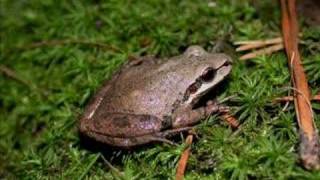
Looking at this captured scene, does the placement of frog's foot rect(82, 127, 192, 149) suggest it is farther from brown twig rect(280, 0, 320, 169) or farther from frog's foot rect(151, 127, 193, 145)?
brown twig rect(280, 0, 320, 169)

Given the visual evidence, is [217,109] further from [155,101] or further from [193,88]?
[155,101]

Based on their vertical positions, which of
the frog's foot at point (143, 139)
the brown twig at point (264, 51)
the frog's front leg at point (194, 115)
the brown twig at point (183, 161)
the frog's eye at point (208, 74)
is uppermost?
the frog's eye at point (208, 74)

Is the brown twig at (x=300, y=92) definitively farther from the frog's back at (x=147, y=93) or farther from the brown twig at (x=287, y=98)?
the frog's back at (x=147, y=93)

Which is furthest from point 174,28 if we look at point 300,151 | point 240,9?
point 300,151

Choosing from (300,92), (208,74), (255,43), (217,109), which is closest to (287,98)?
(300,92)

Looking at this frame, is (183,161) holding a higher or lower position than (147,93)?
lower

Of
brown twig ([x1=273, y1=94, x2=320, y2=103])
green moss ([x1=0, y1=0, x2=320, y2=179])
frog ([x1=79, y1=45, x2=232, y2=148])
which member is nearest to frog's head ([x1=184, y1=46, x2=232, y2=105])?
frog ([x1=79, y1=45, x2=232, y2=148])

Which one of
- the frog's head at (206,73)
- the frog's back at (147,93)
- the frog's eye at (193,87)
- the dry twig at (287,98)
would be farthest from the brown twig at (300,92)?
the frog's back at (147,93)
